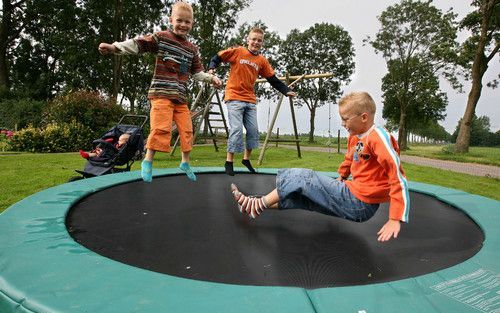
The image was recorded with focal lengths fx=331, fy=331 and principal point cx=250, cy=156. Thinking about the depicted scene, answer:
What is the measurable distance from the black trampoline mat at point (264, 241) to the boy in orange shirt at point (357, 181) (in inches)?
5.3

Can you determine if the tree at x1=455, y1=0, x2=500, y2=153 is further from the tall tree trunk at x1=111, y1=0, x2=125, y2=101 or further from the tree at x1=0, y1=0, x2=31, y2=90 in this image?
the tree at x1=0, y1=0, x2=31, y2=90

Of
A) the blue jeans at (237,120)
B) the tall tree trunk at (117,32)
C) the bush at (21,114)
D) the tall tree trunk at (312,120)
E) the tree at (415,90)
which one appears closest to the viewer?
the blue jeans at (237,120)

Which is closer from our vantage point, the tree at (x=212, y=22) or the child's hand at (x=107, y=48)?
the child's hand at (x=107, y=48)

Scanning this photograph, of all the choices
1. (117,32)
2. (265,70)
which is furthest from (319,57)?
(265,70)

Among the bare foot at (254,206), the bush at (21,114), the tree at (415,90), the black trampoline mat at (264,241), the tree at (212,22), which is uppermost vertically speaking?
the tree at (212,22)

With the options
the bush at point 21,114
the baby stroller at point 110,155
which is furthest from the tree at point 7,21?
the baby stroller at point 110,155

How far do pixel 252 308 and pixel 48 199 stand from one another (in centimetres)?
162

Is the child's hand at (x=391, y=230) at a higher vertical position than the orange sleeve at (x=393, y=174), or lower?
lower

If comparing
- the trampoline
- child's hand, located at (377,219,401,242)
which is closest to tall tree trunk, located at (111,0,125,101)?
the trampoline

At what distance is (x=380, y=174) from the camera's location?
1.45m

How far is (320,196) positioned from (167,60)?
5.00 feet

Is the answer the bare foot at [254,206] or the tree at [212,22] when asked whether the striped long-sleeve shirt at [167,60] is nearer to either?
the bare foot at [254,206]

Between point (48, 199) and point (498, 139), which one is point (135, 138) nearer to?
point (48, 199)

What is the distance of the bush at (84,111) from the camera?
8.33m
